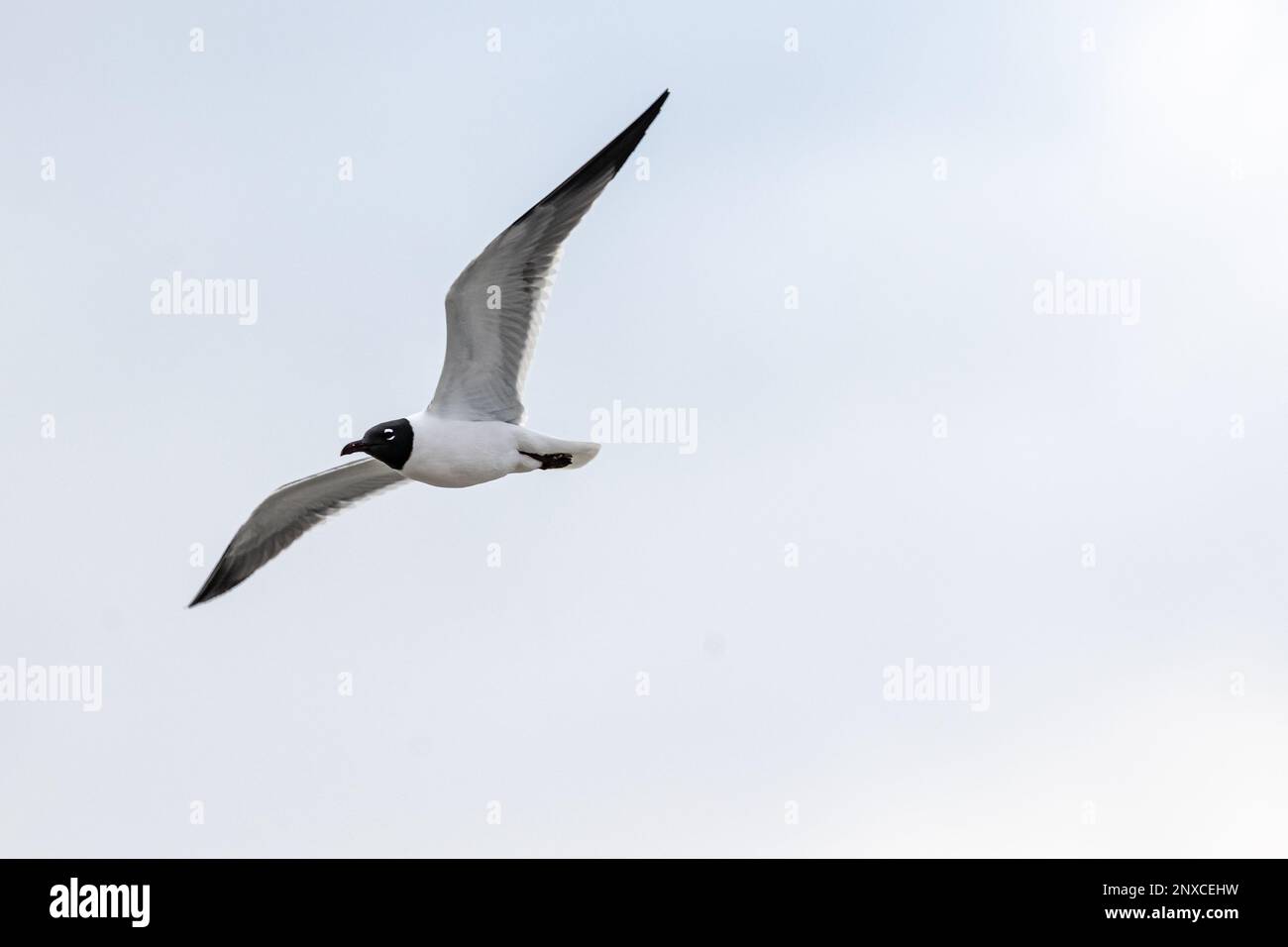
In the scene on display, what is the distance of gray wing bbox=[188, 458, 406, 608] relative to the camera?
15.4m

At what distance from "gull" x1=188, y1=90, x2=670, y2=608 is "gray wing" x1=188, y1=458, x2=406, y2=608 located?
1.53 meters

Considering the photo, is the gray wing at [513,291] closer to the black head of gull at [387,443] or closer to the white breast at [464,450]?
the white breast at [464,450]

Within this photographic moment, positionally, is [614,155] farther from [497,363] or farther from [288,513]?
[288,513]

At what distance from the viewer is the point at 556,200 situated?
44.1 ft

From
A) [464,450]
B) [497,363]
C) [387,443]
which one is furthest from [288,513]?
[497,363]

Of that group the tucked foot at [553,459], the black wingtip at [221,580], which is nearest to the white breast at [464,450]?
the tucked foot at [553,459]

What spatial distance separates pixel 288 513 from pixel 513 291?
378 cm

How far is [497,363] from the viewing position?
13867 millimetres

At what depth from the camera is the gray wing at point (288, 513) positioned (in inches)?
607

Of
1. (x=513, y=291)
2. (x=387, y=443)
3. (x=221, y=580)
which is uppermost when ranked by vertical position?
(x=513, y=291)

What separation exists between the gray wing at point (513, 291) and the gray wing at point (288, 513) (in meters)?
1.73

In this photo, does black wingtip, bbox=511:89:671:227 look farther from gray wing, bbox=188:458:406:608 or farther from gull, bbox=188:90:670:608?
gray wing, bbox=188:458:406:608

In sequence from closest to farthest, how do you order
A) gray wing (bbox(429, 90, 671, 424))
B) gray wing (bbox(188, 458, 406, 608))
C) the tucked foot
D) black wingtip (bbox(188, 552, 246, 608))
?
gray wing (bbox(429, 90, 671, 424)) < the tucked foot < gray wing (bbox(188, 458, 406, 608)) < black wingtip (bbox(188, 552, 246, 608))

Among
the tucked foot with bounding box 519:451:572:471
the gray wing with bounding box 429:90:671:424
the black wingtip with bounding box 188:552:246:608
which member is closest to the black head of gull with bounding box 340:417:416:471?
the gray wing with bounding box 429:90:671:424
